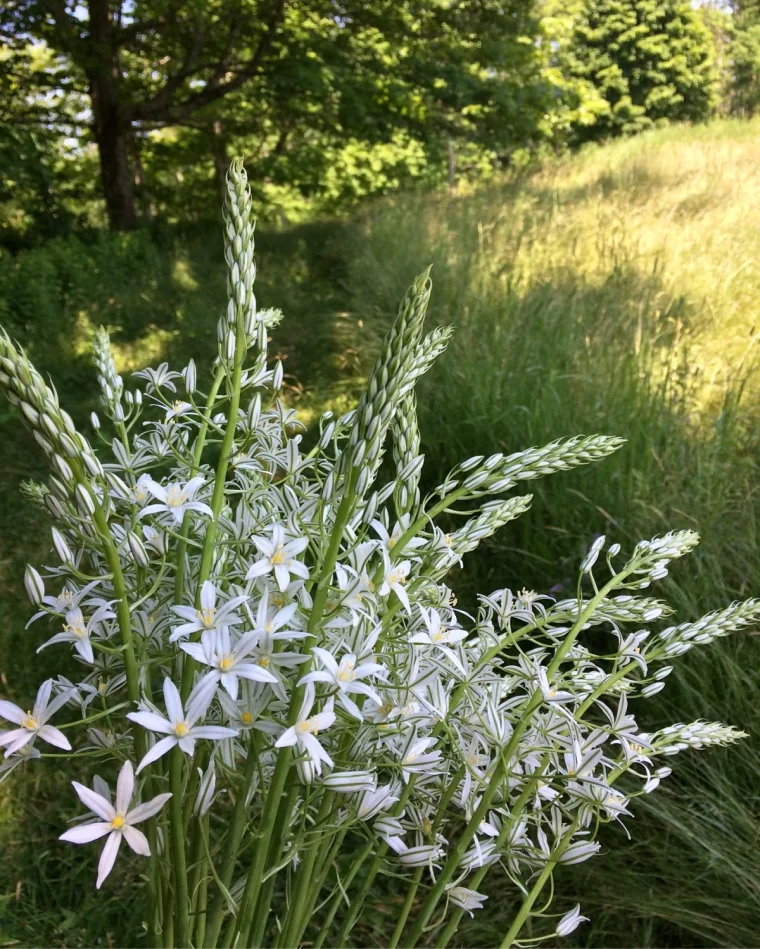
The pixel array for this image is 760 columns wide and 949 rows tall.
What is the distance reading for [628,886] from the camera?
5.24ft

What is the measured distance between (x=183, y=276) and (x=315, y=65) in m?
3.45

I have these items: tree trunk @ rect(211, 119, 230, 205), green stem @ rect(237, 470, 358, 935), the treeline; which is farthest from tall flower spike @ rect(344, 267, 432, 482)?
tree trunk @ rect(211, 119, 230, 205)

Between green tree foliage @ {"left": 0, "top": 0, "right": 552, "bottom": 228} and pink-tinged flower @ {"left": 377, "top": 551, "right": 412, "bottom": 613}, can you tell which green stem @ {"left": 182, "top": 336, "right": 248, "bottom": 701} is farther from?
green tree foliage @ {"left": 0, "top": 0, "right": 552, "bottom": 228}

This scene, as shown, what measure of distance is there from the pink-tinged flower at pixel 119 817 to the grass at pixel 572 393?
3.35 ft

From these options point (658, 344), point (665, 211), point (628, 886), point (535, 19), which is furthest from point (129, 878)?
point (535, 19)

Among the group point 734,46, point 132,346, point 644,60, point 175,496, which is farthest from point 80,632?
point 734,46

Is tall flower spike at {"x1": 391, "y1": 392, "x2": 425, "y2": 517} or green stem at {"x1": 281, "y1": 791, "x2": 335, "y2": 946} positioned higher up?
tall flower spike at {"x1": 391, "y1": 392, "x2": 425, "y2": 517}

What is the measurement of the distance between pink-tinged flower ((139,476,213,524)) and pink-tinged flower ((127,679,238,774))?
0.19 meters

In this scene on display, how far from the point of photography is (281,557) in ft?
2.31

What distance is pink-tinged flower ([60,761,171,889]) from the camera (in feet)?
2.10

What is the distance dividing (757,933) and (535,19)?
451 inches

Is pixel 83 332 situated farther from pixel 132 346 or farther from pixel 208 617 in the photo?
pixel 208 617

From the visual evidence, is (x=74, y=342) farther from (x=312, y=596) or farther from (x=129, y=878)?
(x=312, y=596)

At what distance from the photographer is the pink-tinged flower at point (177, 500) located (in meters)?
0.77
